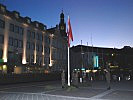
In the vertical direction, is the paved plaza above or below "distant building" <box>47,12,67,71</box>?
below

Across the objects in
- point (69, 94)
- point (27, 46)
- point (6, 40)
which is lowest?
point (69, 94)

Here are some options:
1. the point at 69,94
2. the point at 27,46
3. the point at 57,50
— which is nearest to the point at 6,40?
the point at 27,46

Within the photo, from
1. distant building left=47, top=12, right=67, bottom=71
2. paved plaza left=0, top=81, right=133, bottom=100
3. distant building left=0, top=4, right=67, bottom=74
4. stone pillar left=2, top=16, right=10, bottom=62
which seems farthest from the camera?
distant building left=47, top=12, right=67, bottom=71

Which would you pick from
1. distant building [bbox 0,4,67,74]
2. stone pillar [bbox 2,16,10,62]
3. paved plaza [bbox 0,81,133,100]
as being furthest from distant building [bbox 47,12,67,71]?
paved plaza [bbox 0,81,133,100]

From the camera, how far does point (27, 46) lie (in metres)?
46.5

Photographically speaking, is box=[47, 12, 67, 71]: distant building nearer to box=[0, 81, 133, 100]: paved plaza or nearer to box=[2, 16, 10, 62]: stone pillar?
box=[2, 16, 10, 62]: stone pillar

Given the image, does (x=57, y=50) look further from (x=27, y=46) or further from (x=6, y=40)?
(x=6, y=40)

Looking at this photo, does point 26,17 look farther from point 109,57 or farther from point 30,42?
point 109,57

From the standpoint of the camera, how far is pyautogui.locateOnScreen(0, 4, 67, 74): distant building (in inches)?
1522

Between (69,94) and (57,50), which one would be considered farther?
(57,50)

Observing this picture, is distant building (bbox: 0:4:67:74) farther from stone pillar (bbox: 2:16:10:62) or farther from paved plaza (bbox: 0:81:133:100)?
paved plaza (bbox: 0:81:133:100)

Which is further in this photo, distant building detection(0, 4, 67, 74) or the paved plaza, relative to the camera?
distant building detection(0, 4, 67, 74)

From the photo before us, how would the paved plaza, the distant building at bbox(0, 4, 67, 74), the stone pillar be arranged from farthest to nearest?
1. the distant building at bbox(0, 4, 67, 74)
2. the stone pillar
3. the paved plaza

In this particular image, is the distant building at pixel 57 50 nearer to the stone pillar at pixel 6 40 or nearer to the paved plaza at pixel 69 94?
the stone pillar at pixel 6 40
